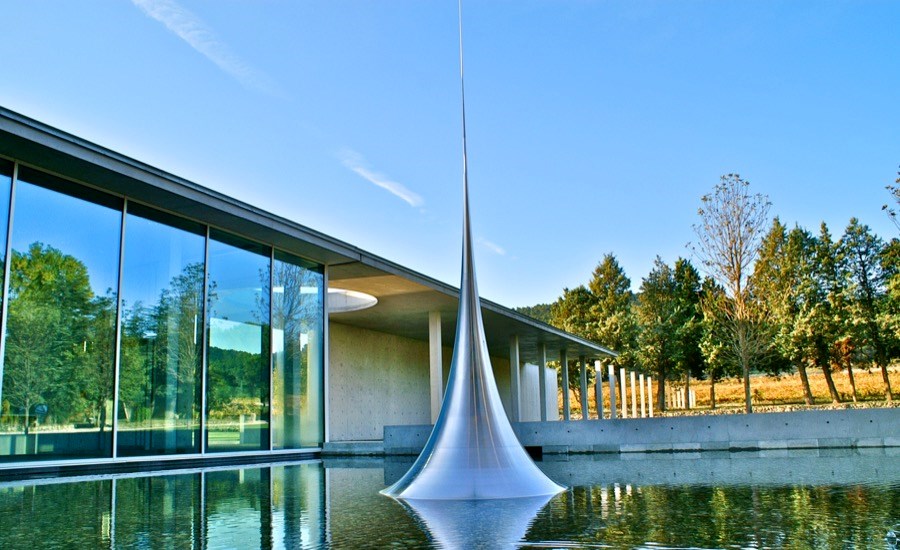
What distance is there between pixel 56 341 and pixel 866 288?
3958 centimetres

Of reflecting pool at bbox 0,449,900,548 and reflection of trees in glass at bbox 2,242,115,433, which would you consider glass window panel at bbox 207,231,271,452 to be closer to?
reflection of trees in glass at bbox 2,242,115,433

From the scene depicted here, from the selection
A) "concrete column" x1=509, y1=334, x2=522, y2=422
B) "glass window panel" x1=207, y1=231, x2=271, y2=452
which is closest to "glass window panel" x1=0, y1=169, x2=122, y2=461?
"glass window panel" x1=207, y1=231, x2=271, y2=452

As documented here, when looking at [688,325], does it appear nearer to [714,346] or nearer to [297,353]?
[714,346]

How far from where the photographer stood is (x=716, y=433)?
1452 centimetres

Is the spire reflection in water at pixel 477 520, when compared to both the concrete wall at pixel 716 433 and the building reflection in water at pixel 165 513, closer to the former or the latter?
the building reflection in water at pixel 165 513

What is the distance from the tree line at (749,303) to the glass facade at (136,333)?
1498 cm

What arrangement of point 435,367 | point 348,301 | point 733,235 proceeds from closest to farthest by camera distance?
point 435,367
point 348,301
point 733,235

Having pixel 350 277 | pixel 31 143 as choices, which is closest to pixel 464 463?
pixel 31 143

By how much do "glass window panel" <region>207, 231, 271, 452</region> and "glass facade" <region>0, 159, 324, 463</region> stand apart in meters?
0.03

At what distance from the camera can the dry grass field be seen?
43.5 m

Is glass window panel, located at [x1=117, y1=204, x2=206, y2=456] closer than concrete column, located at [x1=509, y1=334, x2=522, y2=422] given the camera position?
Yes

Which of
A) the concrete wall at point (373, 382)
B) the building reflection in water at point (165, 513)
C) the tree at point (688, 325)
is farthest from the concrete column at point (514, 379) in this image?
the tree at point (688, 325)

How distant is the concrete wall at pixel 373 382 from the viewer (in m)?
24.1

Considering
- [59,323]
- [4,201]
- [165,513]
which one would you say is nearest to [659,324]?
[59,323]
